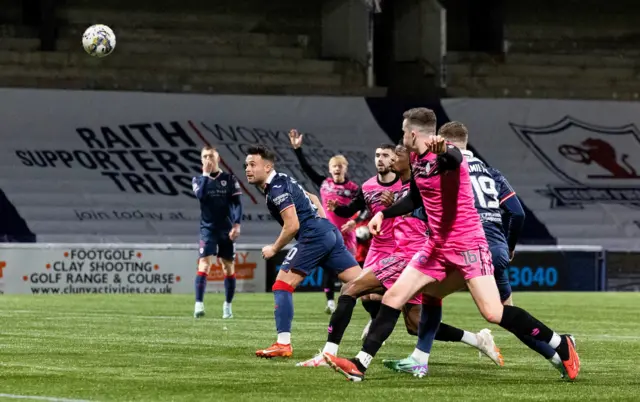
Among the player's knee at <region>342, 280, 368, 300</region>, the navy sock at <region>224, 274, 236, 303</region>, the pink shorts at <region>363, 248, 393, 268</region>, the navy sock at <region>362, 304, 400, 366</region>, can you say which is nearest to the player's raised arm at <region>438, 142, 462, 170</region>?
the navy sock at <region>362, 304, 400, 366</region>

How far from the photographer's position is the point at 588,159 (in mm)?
33281

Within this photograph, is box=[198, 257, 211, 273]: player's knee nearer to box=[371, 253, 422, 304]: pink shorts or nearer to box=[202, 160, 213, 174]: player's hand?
box=[202, 160, 213, 174]: player's hand

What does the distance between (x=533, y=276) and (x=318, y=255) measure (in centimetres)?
1826

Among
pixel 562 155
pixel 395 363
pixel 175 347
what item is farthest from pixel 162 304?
pixel 562 155

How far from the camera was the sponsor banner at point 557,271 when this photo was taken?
95.1 ft

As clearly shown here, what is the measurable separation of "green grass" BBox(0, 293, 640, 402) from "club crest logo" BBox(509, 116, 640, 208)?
44.1ft

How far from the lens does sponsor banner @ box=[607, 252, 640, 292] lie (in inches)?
1188

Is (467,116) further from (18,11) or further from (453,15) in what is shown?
(18,11)

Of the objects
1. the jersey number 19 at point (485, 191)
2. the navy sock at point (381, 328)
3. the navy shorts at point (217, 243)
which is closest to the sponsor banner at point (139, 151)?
the navy shorts at point (217, 243)

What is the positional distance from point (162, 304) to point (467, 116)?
41.4 feet

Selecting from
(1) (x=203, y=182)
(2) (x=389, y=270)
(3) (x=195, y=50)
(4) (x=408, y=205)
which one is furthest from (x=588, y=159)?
(4) (x=408, y=205)

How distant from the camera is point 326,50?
31969 mm

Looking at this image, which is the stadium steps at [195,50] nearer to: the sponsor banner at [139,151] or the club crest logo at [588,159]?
the sponsor banner at [139,151]

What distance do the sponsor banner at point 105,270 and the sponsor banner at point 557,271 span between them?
620 centimetres
